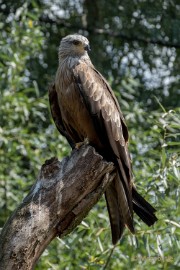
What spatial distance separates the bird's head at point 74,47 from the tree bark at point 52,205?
1.47 meters


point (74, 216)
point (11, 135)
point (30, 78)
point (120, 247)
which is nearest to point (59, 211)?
point (74, 216)

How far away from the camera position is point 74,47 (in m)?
6.26

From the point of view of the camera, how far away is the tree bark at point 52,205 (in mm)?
4254

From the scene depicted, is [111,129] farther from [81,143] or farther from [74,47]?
[74,47]

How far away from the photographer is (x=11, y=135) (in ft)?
25.1

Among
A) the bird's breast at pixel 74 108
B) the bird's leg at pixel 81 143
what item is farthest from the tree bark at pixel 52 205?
the bird's breast at pixel 74 108

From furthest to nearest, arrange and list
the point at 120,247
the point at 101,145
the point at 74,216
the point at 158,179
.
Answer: the point at 120,247 < the point at 158,179 < the point at 101,145 < the point at 74,216

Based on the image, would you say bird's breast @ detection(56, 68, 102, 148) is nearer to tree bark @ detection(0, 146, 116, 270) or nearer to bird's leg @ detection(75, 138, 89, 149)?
bird's leg @ detection(75, 138, 89, 149)

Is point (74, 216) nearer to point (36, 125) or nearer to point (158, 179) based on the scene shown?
point (158, 179)

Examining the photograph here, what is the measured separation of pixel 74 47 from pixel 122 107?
235 cm

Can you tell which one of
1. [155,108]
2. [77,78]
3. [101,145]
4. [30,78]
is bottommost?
[155,108]

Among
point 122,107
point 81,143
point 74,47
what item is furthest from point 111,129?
point 122,107

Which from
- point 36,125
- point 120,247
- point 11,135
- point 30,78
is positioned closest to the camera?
point 120,247

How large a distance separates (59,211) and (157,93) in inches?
238
